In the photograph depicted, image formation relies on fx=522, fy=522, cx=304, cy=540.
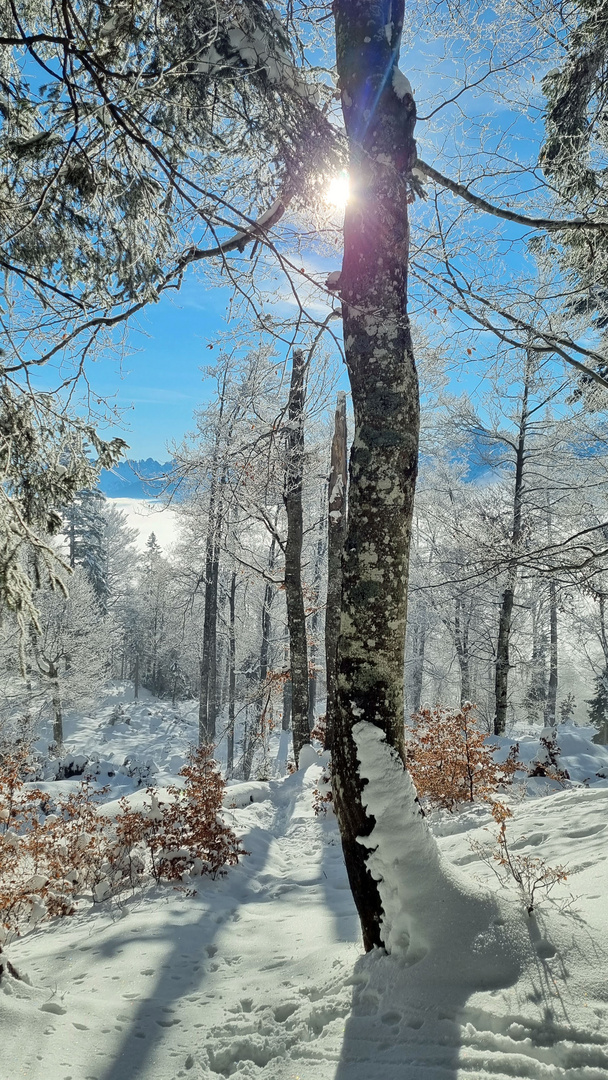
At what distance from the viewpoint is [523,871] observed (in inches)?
119

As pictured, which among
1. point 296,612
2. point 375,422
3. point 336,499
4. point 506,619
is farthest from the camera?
point 506,619

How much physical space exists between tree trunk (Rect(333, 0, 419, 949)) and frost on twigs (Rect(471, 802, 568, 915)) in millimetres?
761

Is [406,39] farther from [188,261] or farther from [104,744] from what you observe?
[104,744]

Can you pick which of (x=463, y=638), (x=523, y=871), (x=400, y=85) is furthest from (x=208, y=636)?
(x=400, y=85)

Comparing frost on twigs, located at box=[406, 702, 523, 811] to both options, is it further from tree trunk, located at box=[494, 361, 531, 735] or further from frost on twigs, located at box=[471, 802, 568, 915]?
tree trunk, located at box=[494, 361, 531, 735]

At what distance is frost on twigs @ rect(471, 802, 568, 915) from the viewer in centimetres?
261

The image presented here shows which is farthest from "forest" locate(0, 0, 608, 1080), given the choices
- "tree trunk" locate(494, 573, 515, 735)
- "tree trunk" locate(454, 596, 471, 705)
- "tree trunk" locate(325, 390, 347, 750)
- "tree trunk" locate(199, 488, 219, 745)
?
"tree trunk" locate(454, 596, 471, 705)

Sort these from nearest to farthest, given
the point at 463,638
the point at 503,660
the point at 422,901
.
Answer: the point at 422,901 < the point at 503,660 < the point at 463,638

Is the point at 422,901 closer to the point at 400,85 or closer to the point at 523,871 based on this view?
the point at 523,871

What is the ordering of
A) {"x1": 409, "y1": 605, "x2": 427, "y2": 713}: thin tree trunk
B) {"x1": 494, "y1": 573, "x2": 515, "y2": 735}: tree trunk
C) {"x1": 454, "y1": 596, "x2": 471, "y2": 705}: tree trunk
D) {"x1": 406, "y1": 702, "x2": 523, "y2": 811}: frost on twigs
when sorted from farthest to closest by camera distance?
1. {"x1": 409, "y1": 605, "x2": 427, "y2": 713}: thin tree trunk
2. {"x1": 454, "y1": 596, "x2": 471, "y2": 705}: tree trunk
3. {"x1": 494, "y1": 573, "x2": 515, "y2": 735}: tree trunk
4. {"x1": 406, "y1": 702, "x2": 523, "y2": 811}: frost on twigs

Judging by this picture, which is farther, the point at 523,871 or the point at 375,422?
the point at 523,871

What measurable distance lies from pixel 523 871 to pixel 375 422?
2.69 meters

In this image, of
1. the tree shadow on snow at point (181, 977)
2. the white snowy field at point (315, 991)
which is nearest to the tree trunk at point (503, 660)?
the white snowy field at point (315, 991)

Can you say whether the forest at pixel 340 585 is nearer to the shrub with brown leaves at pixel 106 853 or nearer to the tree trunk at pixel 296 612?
the shrub with brown leaves at pixel 106 853
